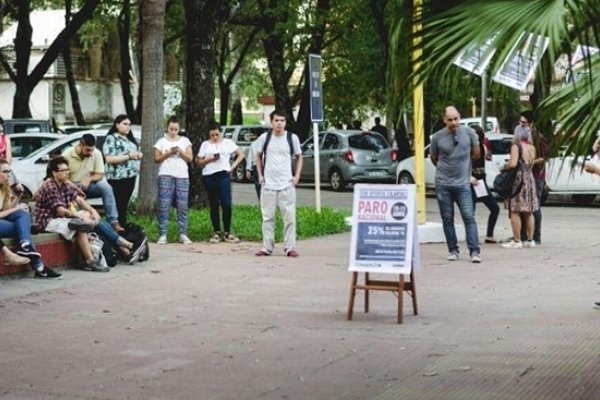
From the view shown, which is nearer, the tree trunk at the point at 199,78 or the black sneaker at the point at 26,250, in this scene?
the black sneaker at the point at 26,250

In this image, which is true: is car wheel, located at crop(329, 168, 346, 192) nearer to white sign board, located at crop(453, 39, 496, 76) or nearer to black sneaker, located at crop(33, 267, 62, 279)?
black sneaker, located at crop(33, 267, 62, 279)

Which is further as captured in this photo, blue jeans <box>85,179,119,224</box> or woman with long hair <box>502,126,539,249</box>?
woman with long hair <box>502,126,539,249</box>

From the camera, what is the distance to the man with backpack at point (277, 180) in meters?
15.8

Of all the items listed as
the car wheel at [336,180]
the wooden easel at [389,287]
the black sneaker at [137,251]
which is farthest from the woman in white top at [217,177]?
the car wheel at [336,180]

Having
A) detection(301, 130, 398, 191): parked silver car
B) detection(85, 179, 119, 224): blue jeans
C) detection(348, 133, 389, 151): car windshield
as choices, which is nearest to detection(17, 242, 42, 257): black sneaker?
detection(85, 179, 119, 224): blue jeans

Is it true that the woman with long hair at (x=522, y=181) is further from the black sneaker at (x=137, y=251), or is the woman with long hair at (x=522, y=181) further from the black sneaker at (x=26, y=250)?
the black sneaker at (x=26, y=250)

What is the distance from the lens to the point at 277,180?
15859 millimetres

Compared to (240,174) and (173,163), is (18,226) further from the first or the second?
(240,174)

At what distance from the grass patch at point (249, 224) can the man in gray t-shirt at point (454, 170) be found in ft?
11.5

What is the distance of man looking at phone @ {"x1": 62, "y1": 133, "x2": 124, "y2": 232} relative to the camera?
16.2 meters

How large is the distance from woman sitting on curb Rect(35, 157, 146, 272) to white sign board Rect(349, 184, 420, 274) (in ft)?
13.7

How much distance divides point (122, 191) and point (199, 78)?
4.51 meters

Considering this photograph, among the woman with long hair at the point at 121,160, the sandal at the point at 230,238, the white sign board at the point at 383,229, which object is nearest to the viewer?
the white sign board at the point at 383,229

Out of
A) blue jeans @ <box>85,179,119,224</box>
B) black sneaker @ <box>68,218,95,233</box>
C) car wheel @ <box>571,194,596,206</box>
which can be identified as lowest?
car wheel @ <box>571,194,596,206</box>
